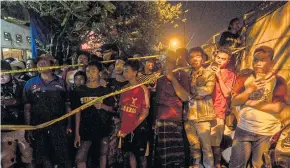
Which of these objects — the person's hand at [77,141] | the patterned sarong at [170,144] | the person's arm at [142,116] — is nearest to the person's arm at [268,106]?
the patterned sarong at [170,144]

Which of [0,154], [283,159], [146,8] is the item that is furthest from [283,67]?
[146,8]

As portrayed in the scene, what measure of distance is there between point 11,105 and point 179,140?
260 centimetres

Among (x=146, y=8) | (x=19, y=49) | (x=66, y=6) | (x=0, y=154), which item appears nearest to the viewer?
(x=0, y=154)

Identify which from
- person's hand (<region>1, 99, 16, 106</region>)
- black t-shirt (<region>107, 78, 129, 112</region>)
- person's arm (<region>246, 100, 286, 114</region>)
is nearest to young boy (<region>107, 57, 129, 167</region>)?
black t-shirt (<region>107, 78, 129, 112</region>)

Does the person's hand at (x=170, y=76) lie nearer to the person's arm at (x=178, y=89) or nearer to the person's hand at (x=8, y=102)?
the person's arm at (x=178, y=89)

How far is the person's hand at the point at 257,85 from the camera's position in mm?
3504

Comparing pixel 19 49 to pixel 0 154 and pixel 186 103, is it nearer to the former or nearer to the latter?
pixel 0 154

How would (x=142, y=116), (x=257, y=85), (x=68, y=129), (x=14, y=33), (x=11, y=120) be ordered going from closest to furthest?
(x=257, y=85)
(x=142, y=116)
(x=11, y=120)
(x=68, y=129)
(x=14, y=33)

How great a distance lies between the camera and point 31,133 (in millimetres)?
4254

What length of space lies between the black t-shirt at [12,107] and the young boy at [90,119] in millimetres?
925

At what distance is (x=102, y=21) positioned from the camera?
8.96m

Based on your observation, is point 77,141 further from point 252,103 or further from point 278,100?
point 278,100

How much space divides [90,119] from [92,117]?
0.14 ft

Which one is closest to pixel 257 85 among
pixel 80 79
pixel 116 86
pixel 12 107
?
pixel 116 86
